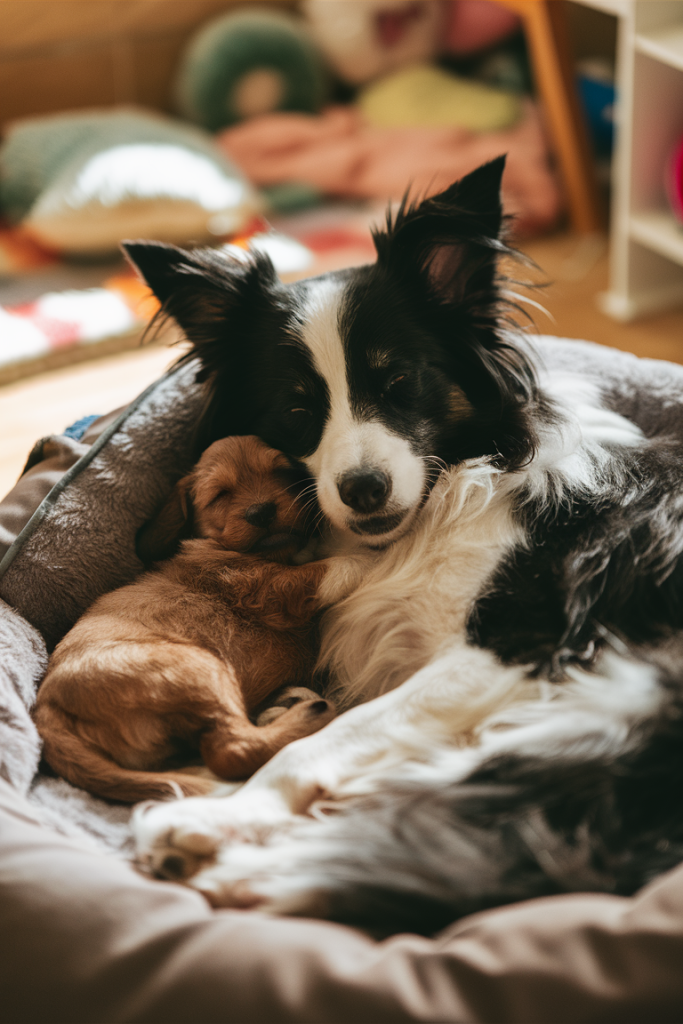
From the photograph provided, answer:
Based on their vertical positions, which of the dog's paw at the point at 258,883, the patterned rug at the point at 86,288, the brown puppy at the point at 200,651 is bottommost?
the dog's paw at the point at 258,883

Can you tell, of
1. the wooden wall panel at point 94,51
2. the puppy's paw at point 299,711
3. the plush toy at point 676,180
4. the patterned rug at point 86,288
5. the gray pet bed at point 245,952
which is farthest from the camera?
the wooden wall panel at point 94,51

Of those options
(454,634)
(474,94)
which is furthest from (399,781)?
(474,94)

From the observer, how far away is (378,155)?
176 inches

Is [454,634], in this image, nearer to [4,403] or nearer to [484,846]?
[484,846]

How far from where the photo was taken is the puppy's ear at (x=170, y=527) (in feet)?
6.00

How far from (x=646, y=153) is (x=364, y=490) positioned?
253cm

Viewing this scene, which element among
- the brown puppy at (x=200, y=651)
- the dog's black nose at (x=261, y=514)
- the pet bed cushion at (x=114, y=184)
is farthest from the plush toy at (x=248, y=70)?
the dog's black nose at (x=261, y=514)

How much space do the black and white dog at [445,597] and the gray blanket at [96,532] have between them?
16 centimetres

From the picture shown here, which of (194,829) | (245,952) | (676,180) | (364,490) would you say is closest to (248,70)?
(676,180)

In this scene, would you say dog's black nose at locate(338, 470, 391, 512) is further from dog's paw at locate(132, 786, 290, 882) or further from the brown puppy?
dog's paw at locate(132, 786, 290, 882)

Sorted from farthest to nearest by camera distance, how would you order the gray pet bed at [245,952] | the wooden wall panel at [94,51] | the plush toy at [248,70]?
1. the plush toy at [248,70]
2. the wooden wall panel at [94,51]
3. the gray pet bed at [245,952]

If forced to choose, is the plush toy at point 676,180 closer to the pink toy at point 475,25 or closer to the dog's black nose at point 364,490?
the pink toy at point 475,25

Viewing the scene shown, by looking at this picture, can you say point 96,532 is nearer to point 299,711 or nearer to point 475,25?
point 299,711

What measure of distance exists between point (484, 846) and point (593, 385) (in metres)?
1.19
